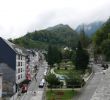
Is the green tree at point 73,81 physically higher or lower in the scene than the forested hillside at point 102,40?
lower

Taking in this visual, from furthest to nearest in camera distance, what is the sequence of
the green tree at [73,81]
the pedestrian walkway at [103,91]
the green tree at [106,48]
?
the green tree at [106,48] < the green tree at [73,81] < the pedestrian walkway at [103,91]

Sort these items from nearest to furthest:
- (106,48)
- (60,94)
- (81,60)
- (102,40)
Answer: (60,94), (81,60), (106,48), (102,40)

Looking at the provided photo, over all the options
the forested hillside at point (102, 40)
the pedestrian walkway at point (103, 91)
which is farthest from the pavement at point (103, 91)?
the forested hillside at point (102, 40)

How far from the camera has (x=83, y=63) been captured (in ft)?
379

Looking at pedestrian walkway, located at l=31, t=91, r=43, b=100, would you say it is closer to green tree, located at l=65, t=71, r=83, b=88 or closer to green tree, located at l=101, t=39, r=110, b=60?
green tree, located at l=65, t=71, r=83, b=88

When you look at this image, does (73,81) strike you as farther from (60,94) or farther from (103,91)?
(103,91)

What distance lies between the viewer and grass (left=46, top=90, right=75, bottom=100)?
253 ft

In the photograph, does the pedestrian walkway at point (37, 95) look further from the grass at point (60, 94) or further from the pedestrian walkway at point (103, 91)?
the pedestrian walkway at point (103, 91)

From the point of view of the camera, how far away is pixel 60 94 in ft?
265

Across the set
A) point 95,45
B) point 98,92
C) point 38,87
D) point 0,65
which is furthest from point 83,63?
point 98,92

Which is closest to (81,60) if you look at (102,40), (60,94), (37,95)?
(37,95)

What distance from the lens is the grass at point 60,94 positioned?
3039 inches

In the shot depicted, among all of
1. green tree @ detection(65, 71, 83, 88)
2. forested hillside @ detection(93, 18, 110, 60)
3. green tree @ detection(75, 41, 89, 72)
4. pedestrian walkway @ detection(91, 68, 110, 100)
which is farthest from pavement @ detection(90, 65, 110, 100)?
forested hillside @ detection(93, 18, 110, 60)

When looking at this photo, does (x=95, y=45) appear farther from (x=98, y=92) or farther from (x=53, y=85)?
(x=98, y=92)
